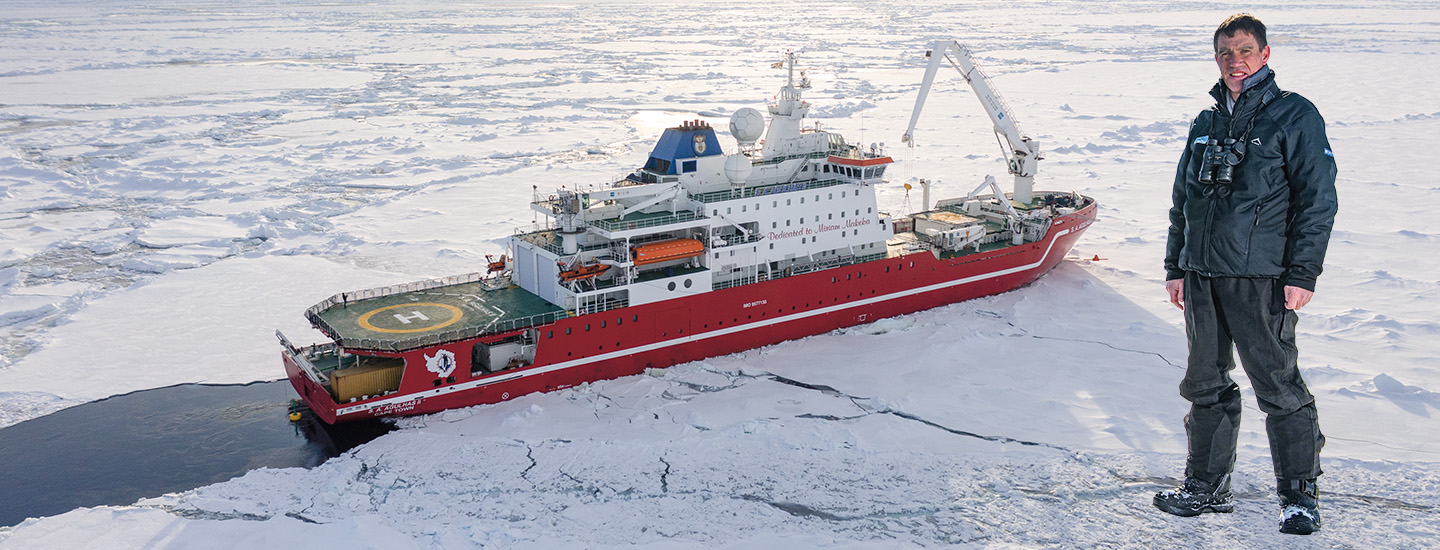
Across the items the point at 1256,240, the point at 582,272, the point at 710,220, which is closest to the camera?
the point at 1256,240

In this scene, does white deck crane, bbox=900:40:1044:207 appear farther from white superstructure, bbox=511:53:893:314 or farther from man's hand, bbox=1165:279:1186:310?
man's hand, bbox=1165:279:1186:310

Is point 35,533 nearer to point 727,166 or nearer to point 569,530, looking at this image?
point 569,530

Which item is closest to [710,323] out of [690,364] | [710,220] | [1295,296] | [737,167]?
[690,364]

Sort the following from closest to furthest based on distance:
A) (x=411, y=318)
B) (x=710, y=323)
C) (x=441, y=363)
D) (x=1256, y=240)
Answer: (x=1256, y=240) < (x=441, y=363) < (x=411, y=318) < (x=710, y=323)

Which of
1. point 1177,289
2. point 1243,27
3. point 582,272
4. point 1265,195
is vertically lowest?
point 582,272

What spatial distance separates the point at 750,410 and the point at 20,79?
54303 millimetres

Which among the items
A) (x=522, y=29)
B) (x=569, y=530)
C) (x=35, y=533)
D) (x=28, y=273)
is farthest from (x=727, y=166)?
(x=522, y=29)

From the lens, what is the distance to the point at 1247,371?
5.62 m

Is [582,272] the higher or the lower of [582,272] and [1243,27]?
the lower

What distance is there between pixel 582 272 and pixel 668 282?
5.11 ft

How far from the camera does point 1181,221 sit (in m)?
5.65

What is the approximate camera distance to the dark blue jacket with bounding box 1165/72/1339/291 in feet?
16.6

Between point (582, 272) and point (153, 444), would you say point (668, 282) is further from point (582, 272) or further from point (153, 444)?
point (153, 444)

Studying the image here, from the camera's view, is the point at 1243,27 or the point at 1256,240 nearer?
the point at 1243,27
